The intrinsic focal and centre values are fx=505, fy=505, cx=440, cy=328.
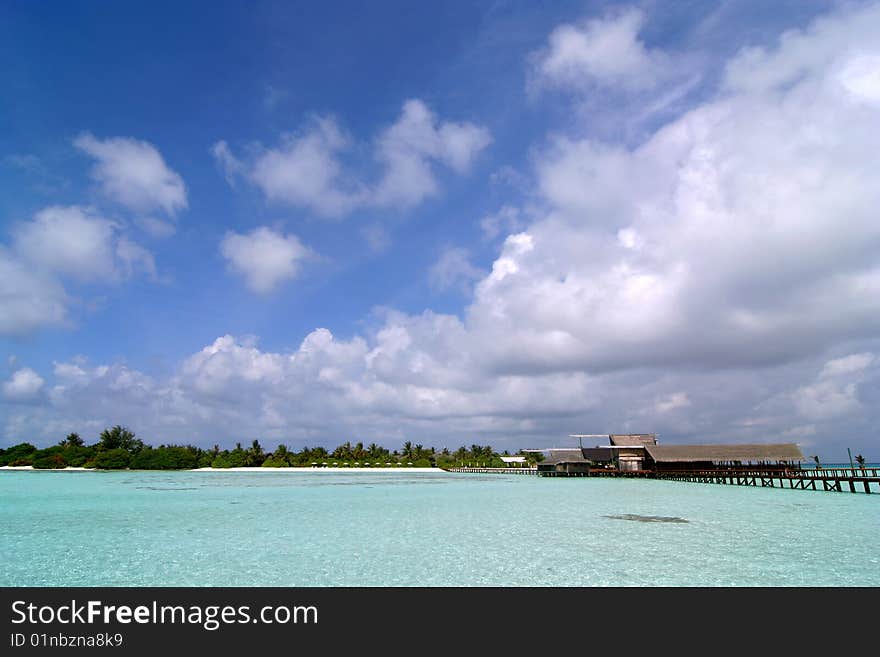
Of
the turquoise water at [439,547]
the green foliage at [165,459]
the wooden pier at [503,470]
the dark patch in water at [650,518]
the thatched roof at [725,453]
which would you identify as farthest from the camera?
the green foliage at [165,459]

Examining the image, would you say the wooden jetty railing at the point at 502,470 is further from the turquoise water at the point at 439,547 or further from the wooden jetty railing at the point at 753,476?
the turquoise water at the point at 439,547

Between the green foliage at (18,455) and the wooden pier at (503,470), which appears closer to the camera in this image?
the wooden pier at (503,470)

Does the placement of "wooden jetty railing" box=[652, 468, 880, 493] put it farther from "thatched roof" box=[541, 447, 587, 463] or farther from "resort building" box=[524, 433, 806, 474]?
"thatched roof" box=[541, 447, 587, 463]

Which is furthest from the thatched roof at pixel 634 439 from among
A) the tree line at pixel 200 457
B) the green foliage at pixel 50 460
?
the green foliage at pixel 50 460

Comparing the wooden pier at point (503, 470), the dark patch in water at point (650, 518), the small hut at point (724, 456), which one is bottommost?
the wooden pier at point (503, 470)

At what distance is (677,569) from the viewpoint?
42.9ft

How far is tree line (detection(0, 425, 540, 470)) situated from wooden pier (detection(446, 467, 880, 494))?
1627 inches

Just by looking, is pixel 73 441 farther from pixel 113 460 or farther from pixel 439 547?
pixel 439 547

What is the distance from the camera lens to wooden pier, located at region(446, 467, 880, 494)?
141 feet

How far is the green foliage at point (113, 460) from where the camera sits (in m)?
96.9

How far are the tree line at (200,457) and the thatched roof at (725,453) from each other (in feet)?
152

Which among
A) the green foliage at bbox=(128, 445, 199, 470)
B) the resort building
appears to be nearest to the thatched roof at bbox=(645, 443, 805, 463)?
the resort building
